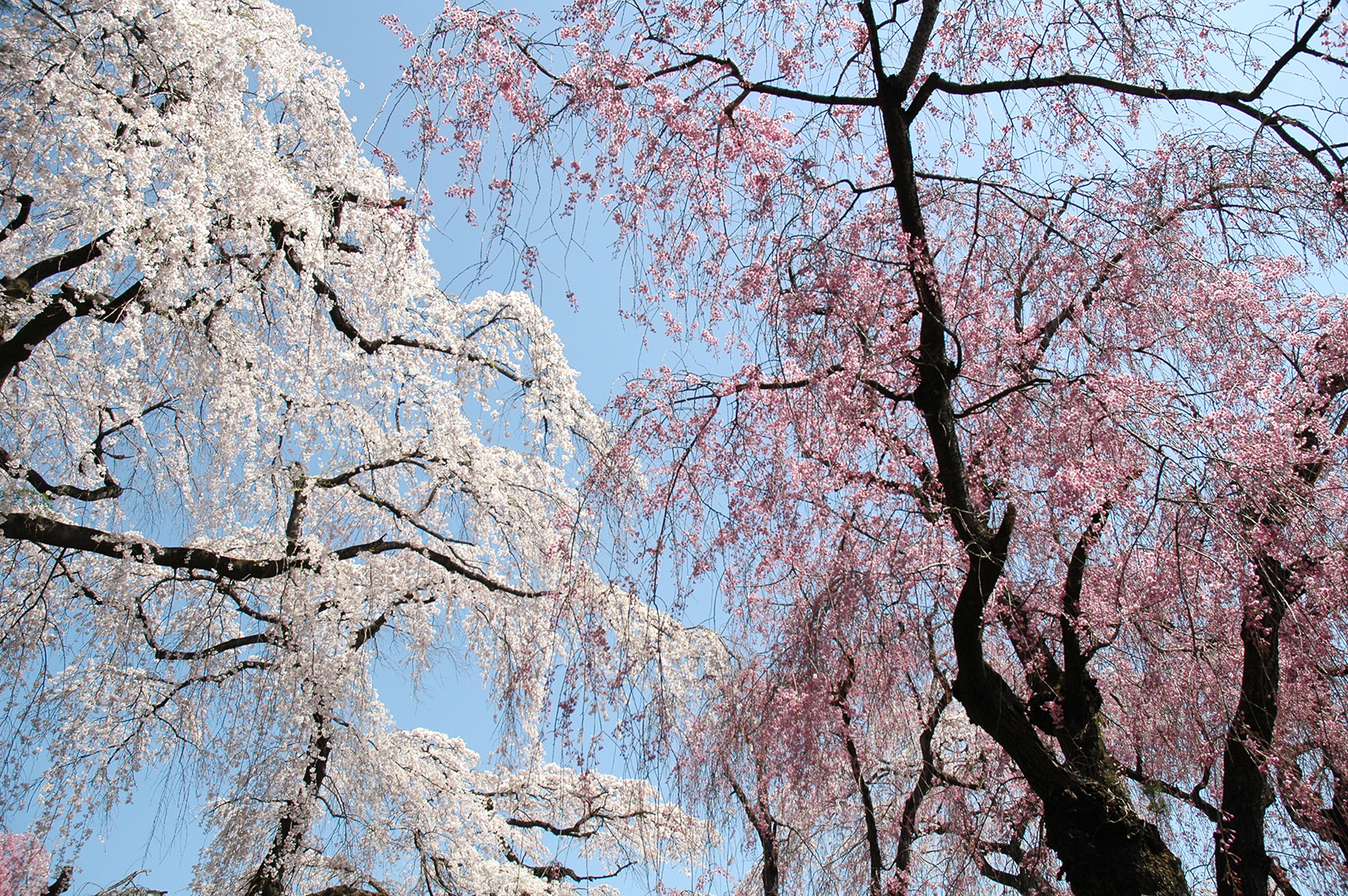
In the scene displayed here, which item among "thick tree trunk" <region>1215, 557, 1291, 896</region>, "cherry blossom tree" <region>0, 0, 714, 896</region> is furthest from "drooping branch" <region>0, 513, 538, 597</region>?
"thick tree trunk" <region>1215, 557, 1291, 896</region>

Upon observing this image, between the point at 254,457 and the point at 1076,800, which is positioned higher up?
the point at 254,457

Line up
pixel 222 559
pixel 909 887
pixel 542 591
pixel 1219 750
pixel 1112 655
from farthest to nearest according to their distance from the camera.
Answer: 1. pixel 542 591
2. pixel 909 887
3. pixel 222 559
4. pixel 1112 655
5. pixel 1219 750

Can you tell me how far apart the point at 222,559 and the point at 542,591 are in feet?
7.37

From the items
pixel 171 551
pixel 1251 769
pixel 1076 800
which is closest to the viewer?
pixel 1076 800

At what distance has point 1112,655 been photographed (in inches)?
181

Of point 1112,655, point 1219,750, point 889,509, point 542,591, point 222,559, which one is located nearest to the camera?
point 1219,750

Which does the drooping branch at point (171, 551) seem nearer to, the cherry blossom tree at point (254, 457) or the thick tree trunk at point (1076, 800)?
the cherry blossom tree at point (254, 457)

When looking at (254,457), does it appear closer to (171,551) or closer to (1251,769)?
(171,551)

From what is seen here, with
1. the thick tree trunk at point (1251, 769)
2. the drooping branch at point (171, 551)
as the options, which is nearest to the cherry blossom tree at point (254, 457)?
the drooping branch at point (171, 551)

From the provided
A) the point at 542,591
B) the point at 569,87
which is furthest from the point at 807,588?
the point at 542,591

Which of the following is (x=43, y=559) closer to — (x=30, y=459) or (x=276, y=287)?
(x=30, y=459)

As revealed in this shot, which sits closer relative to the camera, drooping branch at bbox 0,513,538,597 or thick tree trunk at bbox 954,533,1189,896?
thick tree trunk at bbox 954,533,1189,896

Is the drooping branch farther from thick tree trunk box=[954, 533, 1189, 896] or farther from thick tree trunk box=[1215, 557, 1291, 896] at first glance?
thick tree trunk box=[1215, 557, 1291, 896]

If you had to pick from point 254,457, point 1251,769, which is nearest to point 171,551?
point 254,457
